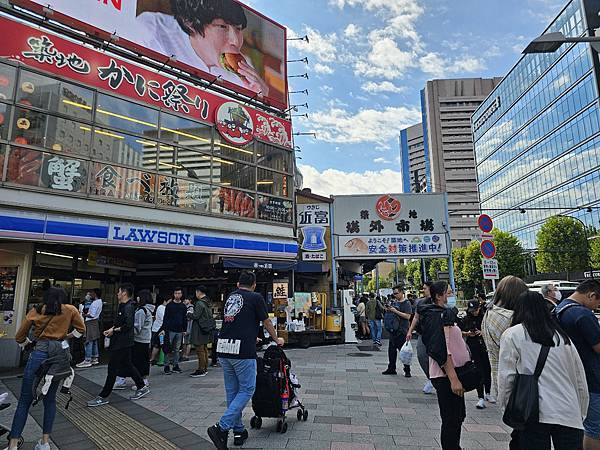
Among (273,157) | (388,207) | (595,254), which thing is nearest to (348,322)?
(388,207)

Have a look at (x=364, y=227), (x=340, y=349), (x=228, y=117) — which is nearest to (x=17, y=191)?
(x=228, y=117)

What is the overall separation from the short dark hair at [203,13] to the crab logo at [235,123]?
3.11 m

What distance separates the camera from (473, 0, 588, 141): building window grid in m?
43.3

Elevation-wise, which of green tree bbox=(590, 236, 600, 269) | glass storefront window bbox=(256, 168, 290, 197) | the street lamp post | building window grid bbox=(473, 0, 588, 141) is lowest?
green tree bbox=(590, 236, 600, 269)

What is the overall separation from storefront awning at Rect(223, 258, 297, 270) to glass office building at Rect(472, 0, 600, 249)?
97.1 ft

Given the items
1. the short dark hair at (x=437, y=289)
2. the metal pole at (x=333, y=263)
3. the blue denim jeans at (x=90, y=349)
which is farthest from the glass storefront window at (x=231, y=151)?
the short dark hair at (x=437, y=289)

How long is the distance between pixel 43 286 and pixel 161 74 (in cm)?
670

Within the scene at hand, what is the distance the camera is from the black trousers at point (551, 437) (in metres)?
2.31

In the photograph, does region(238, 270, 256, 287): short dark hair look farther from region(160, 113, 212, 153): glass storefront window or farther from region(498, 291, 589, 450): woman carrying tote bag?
region(160, 113, 212, 153): glass storefront window

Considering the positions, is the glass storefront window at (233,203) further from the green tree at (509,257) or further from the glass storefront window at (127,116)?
the green tree at (509,257)

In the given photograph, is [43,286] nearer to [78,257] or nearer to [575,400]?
[78,257]

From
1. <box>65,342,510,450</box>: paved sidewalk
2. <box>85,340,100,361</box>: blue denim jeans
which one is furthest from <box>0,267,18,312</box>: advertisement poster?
<box>65,342,510,450</box>: paved sidewalk

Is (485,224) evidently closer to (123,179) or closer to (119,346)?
(119,346)

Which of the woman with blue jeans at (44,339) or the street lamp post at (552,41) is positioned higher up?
the street lamp post at (552,41)
